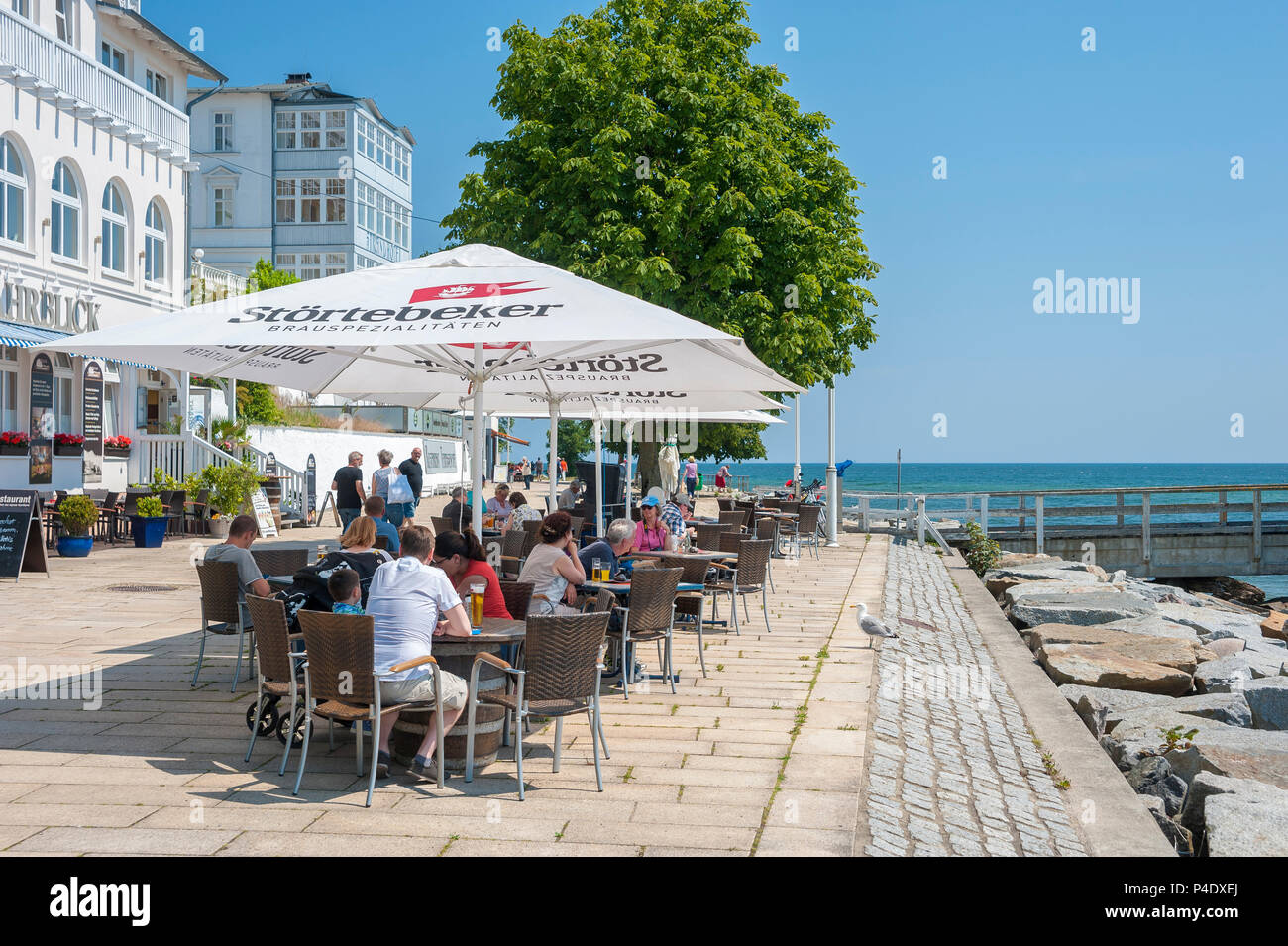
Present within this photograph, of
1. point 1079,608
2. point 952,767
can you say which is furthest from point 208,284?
point 952,767

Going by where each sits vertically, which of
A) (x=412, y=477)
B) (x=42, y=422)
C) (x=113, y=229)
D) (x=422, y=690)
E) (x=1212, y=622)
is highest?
(x=113, y=229)

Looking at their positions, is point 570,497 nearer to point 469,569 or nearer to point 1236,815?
point 469,569

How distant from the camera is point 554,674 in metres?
5.83

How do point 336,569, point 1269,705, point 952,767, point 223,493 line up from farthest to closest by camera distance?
point 223,493 → point 1269,705 → point 336,569 → point 952,767

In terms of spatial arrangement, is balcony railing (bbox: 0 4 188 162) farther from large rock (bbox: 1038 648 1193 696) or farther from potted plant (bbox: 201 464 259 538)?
large rock (bbox: 1038 648 1193 696)

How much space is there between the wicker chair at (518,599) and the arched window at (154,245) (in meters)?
18.8

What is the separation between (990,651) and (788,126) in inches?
634

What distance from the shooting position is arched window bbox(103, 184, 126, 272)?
21.9 meters

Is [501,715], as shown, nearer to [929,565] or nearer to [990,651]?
[990,651]

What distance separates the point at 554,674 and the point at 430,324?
2199 mm

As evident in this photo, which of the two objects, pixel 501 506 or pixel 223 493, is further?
pixel 223 493

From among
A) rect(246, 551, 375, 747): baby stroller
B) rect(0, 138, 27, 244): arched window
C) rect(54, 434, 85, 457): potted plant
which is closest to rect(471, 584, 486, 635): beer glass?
rect(246, 551, 375, 747): baby stroller

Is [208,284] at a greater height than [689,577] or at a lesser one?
greater

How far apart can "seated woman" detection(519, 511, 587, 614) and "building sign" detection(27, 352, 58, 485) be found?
14.0 meters
